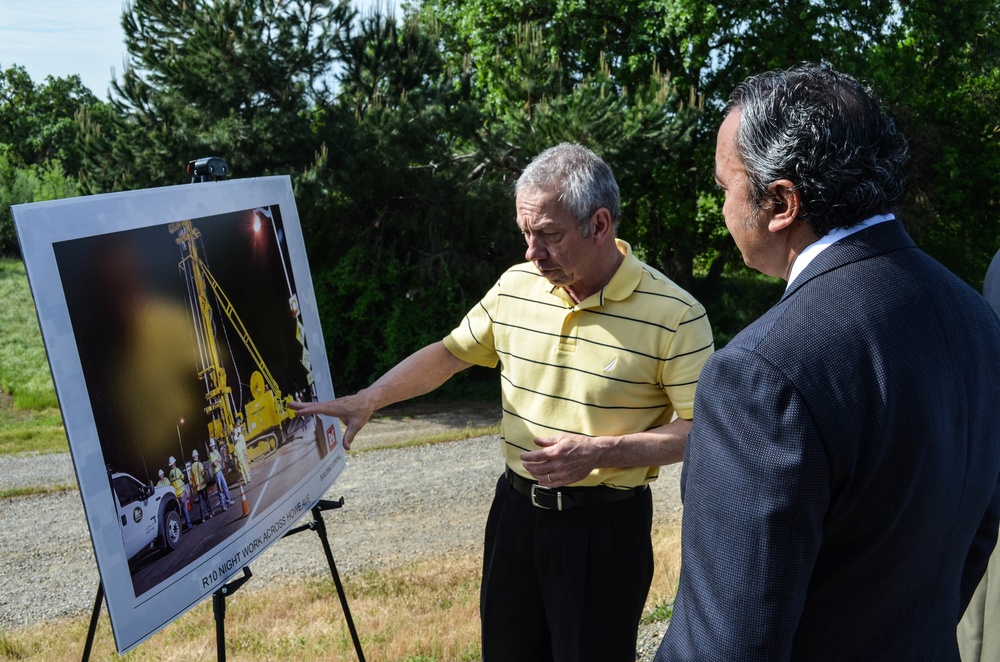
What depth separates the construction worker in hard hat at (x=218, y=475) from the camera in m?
2.55

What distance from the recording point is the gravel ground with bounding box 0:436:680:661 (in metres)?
5.82

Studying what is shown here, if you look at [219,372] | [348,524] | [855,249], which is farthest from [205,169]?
[348,524]

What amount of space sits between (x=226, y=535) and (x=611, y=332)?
1.35m

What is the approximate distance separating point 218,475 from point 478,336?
37.7 inches

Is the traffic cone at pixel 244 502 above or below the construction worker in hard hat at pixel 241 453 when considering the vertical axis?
below

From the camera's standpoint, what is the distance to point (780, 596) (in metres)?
1.27

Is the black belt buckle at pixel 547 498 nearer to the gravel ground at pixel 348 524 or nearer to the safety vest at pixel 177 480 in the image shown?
the safety vest at pixel 177 480

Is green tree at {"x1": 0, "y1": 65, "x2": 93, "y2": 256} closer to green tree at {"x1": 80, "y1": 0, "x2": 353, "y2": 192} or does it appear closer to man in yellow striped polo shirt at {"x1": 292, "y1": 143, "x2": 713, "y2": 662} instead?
green tree at {"x1": 80, "y1": 0, "x2": 353, "y2": 192}

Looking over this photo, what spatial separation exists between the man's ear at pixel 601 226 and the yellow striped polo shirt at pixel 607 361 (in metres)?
0.11

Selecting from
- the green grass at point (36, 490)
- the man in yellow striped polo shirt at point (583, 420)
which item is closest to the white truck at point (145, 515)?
the man in yellow striped polo shirt at point (583, 420)

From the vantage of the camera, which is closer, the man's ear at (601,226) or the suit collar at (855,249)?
the suit collar at (855,249)

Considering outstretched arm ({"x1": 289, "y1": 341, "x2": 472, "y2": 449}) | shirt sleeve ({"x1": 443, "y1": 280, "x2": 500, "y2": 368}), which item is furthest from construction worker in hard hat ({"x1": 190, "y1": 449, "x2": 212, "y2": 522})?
shirt sleeve ({"x1": 443, "y1": 280, "x2": 500, "y2": 368})

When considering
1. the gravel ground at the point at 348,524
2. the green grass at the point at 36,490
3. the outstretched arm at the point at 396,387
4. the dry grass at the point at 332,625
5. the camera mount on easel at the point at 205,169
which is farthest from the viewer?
the green grass at the point at 36,490

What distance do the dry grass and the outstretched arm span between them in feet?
4.39
